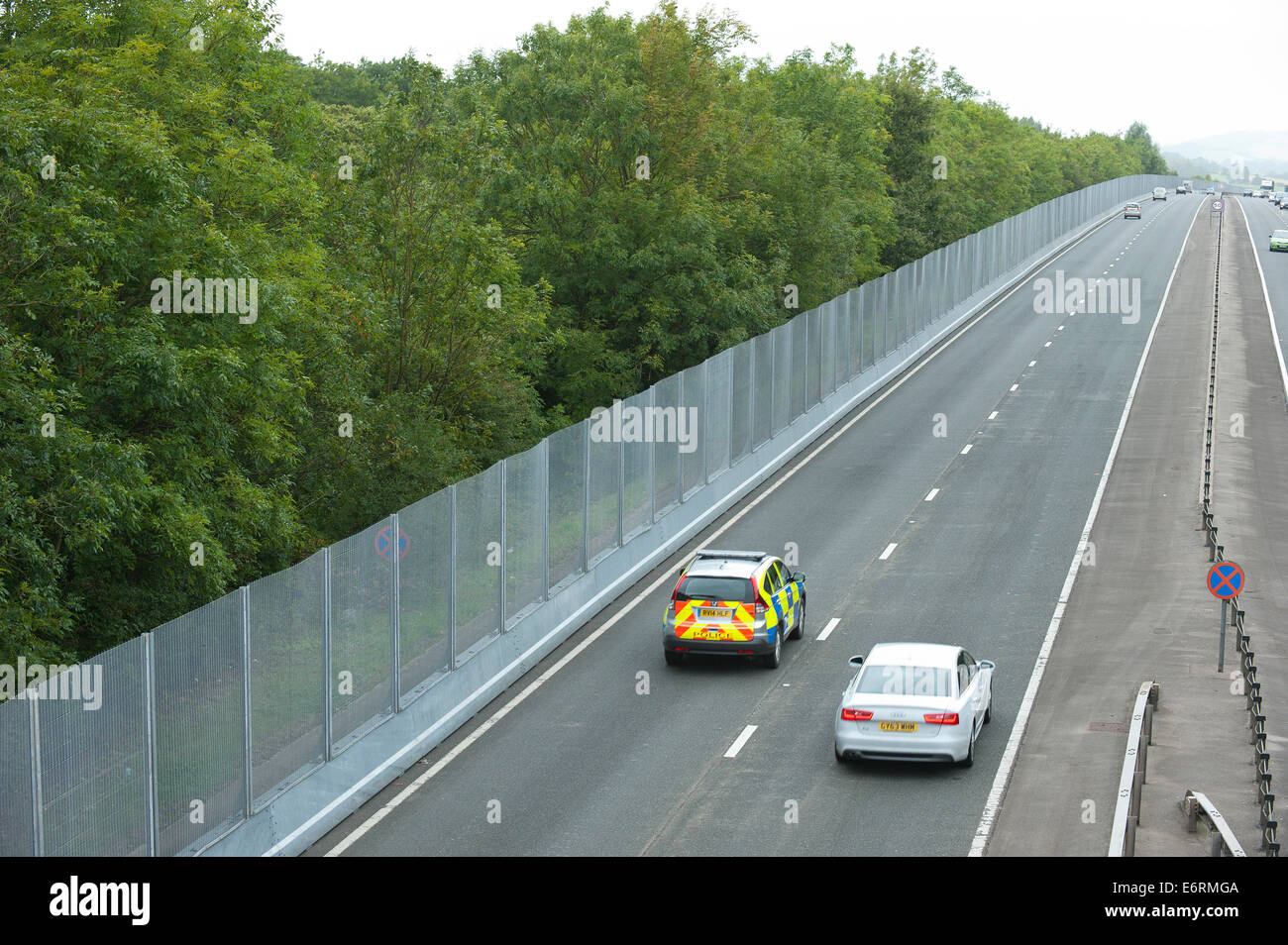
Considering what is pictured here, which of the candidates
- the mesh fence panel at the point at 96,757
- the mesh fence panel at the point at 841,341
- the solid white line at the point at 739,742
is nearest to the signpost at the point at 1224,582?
the solid white line at the point at 739,742

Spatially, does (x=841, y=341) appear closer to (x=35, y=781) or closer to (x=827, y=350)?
(x=827, y=350)

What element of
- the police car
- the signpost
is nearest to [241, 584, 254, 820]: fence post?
the police car

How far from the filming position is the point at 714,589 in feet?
72.8

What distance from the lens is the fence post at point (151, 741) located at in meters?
13.5

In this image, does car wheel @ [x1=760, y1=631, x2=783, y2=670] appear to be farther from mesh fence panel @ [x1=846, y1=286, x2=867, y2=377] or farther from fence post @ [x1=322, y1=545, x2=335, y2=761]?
mesh fence panel @ [x1=846, y1=286, x2=867, y2=377]

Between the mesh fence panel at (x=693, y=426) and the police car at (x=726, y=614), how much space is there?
844 cm

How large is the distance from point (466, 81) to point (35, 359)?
162 feet

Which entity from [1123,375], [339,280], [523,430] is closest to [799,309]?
[1123,375]

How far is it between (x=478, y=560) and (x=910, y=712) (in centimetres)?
672

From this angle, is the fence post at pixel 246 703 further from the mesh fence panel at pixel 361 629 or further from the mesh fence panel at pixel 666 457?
the mesh fence panel at pixel 666 457

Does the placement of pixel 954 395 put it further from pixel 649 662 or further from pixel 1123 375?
pixel 649 662

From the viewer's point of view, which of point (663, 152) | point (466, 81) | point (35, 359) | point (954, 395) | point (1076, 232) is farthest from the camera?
point (1076, 232)

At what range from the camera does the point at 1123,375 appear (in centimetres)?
4778
